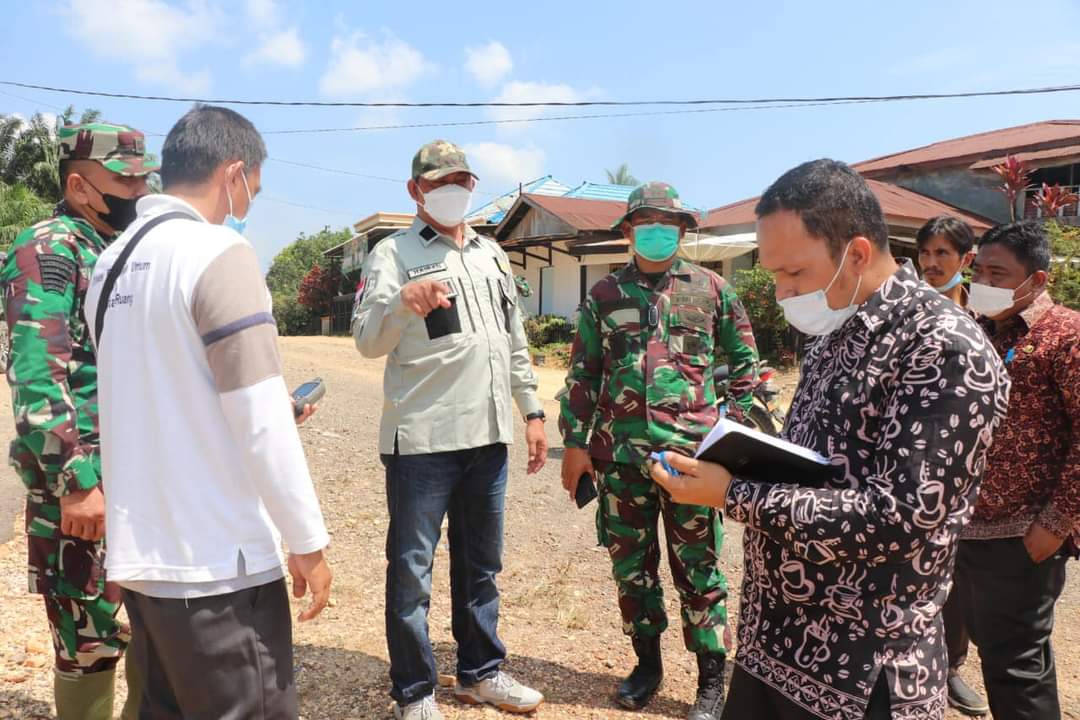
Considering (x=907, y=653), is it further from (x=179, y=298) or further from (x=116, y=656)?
(x=116, y=656)

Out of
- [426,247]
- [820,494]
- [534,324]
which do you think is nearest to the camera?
[820,494]

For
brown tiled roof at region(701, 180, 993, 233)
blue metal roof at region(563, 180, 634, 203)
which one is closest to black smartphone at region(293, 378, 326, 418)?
brown tiled roof at region(701, 180, 993, 233)

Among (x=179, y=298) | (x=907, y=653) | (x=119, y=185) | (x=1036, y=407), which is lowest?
(x=907, y=653)

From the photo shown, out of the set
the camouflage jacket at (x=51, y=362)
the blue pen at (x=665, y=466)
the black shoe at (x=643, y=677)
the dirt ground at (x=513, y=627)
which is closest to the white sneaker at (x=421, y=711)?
the dirt ground at (x=513, y=627)

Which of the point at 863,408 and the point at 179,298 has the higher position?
the point at 179,298

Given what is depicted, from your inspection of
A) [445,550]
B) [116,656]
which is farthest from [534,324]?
[116,656]

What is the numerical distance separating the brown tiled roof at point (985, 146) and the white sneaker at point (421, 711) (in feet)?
59.6

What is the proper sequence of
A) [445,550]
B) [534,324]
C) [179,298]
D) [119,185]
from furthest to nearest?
1. [534,324]
2. [445,550]
3. [119,185]
4. [179,298]

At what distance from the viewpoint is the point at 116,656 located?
8.38 feet

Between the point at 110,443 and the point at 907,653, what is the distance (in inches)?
71.0

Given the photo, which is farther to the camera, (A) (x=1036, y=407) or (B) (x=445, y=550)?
(B) (x=445, y=550)

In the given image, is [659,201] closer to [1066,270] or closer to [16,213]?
[1066,270]

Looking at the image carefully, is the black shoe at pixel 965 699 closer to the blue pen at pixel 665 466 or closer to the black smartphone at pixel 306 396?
the blue pen at pixel 665 466

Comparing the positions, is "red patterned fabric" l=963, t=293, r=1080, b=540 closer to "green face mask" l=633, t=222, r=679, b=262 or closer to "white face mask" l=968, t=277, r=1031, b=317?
"white face mask" l=968, t=277, r=1031, b=317
